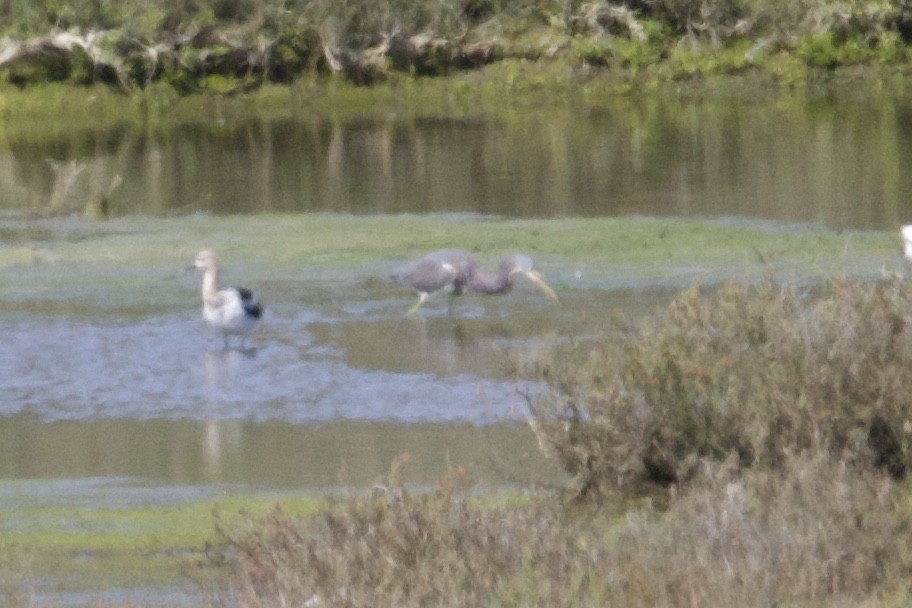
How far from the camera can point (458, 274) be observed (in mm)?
13695

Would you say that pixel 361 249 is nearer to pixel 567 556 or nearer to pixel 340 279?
pixel 340 279

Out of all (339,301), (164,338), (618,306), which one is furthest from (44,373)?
(618,306)

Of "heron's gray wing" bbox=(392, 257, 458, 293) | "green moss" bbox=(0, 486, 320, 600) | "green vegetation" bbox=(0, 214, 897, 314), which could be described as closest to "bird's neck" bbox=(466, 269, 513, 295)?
"heron's gray wing" bbox=(392, 257, 458, 293)

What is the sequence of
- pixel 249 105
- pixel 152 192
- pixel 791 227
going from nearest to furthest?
1. pixel 791 227
2. pixel 152 192
3. pixel 249 105

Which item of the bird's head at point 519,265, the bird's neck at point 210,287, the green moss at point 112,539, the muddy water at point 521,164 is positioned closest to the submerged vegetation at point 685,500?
the green moss at point 112,539

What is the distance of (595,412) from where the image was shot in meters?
8.01

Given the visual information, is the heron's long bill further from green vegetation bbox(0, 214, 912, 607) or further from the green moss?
the green moss

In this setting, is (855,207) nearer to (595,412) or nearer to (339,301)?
(339,301)

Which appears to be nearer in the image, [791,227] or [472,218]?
[791,227]

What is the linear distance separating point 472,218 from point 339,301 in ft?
17.2

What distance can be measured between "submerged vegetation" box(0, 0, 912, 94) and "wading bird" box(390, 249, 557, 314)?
24026 mm

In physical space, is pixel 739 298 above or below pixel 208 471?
above

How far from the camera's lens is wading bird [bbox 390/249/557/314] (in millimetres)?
13711

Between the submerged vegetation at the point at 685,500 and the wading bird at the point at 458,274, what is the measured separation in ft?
18.0
